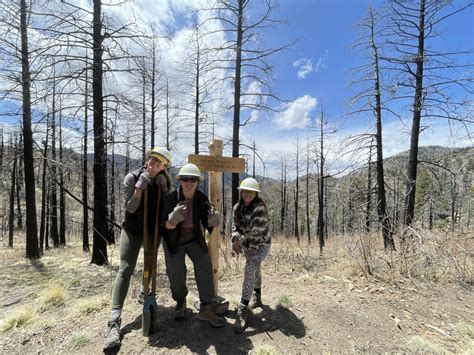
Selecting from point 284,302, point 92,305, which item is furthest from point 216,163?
point 92,305

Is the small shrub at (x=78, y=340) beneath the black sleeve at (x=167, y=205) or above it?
beneath

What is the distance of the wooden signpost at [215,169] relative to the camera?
3931 mm

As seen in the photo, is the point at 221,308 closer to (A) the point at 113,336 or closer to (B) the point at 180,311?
(B) the point at 180,311

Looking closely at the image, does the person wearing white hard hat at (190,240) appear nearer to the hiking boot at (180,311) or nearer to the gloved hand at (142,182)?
the hiking boot at (180,311)

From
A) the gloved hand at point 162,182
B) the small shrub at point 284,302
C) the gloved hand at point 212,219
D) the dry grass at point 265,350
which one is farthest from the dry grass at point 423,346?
the gloved hand at point 162,182

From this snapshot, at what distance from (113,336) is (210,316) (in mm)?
1048

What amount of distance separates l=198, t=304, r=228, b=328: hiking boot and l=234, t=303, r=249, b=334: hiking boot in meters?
0.18

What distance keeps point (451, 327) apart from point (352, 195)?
4.37 m

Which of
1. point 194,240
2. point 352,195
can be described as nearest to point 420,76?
point 352,195

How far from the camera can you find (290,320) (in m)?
3.50

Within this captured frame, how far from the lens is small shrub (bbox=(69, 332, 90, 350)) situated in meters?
3.04

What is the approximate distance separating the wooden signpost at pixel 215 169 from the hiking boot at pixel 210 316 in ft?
2.36

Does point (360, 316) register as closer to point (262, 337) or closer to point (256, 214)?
point (262, 337)

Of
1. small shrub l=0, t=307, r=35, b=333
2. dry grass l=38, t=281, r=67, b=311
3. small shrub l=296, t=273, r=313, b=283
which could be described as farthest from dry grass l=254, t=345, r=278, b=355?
dry grass l=38, t=281, r=67, b=311
